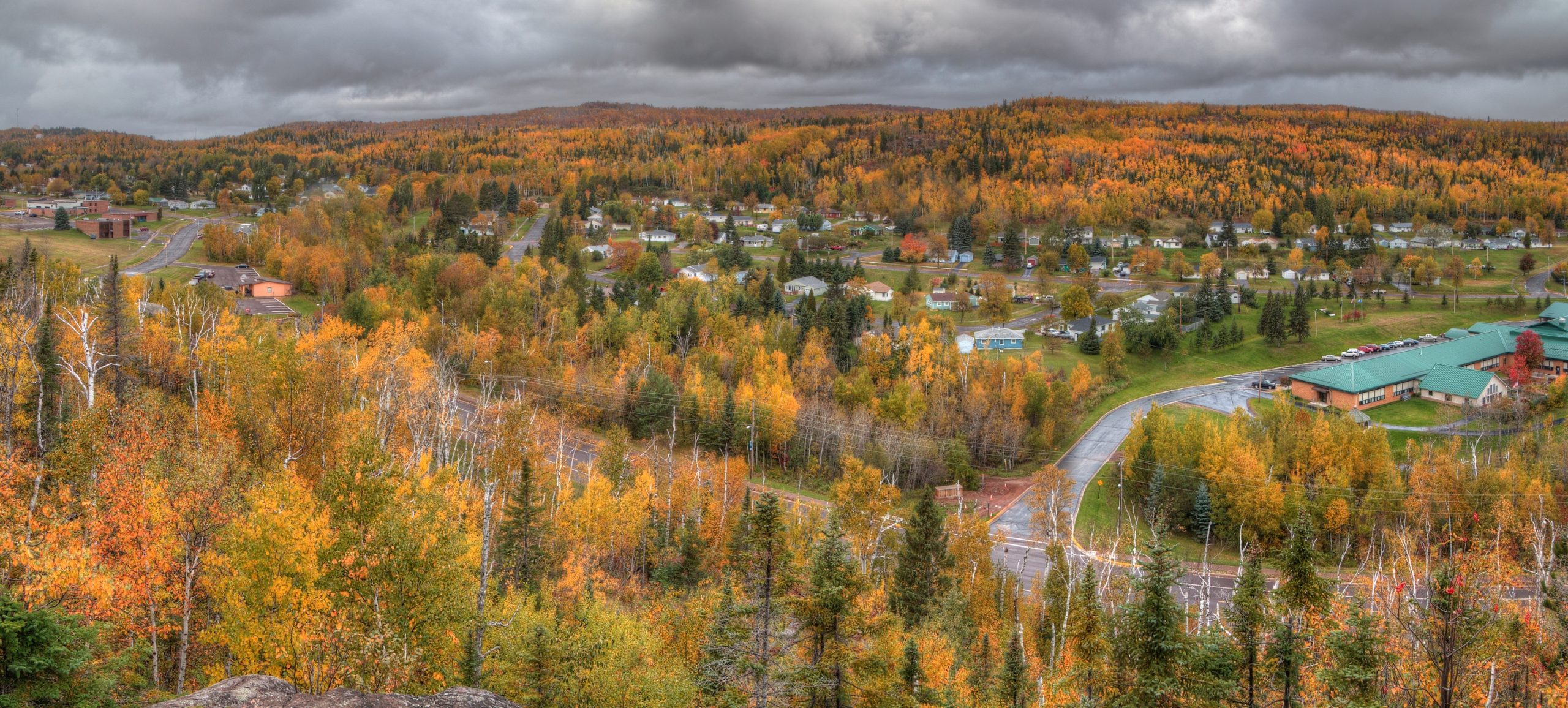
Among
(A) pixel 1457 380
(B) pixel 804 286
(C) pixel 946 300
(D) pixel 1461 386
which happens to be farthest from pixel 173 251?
(A) pixel 1457 380

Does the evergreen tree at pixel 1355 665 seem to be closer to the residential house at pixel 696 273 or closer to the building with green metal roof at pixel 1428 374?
the building with green metal roof at pixel 1428 374

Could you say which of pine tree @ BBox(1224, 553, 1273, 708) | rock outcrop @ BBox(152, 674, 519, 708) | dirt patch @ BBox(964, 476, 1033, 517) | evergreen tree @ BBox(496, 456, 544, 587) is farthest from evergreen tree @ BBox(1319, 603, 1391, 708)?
dirt patch @ BBox(964, 476, 1033, 517)

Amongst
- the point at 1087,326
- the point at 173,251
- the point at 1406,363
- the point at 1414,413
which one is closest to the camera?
the point at 1414,413

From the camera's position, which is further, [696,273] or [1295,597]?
[696,273]

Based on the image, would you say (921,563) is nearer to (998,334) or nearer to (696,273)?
(998,334)

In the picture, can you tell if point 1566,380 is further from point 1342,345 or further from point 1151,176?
point 1151,176

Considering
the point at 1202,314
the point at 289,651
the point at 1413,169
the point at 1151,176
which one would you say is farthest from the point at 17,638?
the point at 1413,169

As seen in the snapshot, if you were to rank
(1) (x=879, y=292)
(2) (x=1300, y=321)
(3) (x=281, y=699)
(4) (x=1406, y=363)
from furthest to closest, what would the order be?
(1) (x=879, y=292)
(2) (x=1300, y=321)
(4) (x=1406, y=363)
(3) (x=281, y=699)
